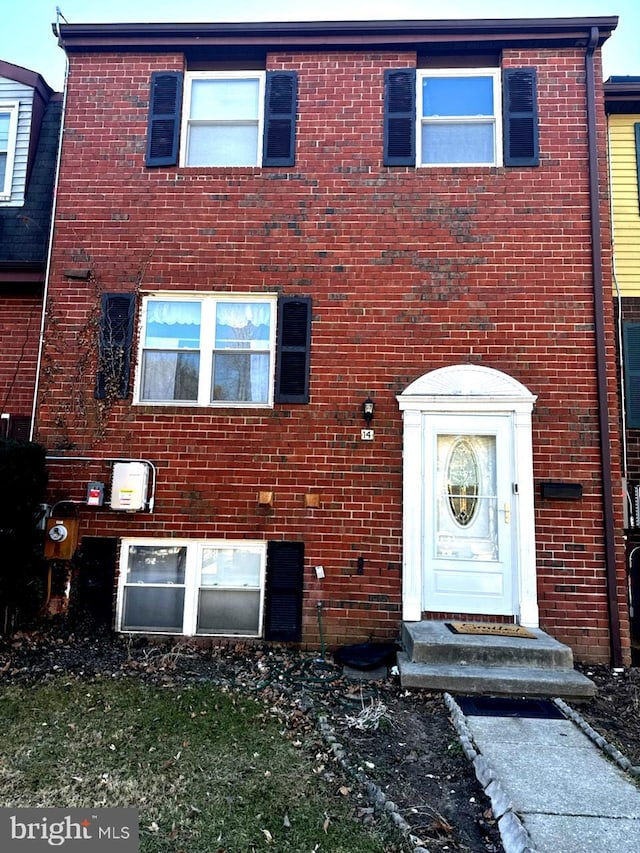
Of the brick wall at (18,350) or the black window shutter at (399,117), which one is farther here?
the brick wall at (18,350)

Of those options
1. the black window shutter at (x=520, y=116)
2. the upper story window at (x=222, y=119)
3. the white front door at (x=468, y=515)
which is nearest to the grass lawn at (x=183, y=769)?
the white front door at (x=468, y=515)

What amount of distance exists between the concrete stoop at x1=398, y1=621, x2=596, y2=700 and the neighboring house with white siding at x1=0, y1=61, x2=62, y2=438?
502 cm

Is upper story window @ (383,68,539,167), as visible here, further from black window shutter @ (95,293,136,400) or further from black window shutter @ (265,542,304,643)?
black window shutter @ (265,542,304,643)

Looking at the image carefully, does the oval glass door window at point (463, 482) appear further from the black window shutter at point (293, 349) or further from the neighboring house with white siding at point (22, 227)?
the neighboring house with white siding at point (22, 227)

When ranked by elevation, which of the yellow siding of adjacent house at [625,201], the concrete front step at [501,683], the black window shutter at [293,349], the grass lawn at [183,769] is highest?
the yellow siding of adjacent house at [625,201]

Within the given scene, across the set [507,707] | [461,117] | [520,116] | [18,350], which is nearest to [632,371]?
[520,116]

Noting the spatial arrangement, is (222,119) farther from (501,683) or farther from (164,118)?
(501,683)

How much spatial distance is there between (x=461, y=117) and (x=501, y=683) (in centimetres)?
574

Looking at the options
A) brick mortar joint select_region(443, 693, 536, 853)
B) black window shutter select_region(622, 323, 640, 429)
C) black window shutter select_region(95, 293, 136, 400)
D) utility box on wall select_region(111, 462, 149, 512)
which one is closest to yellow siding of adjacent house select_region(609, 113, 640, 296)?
black window shutter select_region(622, 323, 640, 429)

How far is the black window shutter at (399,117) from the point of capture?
624cm

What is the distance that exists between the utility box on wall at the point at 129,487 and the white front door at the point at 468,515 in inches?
111

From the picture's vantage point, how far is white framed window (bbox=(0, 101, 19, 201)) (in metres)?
6.96

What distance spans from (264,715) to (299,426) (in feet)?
9.13

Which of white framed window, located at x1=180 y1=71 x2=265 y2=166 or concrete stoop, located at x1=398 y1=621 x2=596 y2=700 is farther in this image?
white framed window, located at x1=180 y1=71 x2=265 y2=166
